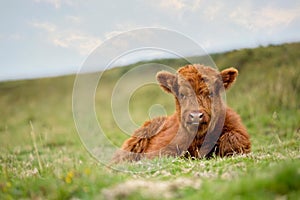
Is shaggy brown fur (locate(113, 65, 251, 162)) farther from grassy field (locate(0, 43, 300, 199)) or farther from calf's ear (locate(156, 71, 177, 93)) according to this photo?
grassy field (locate(0, 43, 300, 199))

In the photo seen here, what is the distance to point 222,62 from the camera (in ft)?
115

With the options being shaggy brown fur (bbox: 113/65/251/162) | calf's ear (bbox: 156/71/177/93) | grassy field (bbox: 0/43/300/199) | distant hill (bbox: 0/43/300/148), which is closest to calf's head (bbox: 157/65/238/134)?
shaggy brown fur (bbox: 113/65/251/162)

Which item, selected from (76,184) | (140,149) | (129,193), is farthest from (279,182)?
(140,149)

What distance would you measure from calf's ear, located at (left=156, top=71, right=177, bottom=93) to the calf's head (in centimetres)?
12

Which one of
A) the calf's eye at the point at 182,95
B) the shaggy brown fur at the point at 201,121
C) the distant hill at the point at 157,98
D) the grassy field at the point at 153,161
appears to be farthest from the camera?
the distant hill at the point at 157,98

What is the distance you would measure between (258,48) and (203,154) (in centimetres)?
2498

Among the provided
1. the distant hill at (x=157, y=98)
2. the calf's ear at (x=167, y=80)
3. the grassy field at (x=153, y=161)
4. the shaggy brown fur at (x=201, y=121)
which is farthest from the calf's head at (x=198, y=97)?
the distant hill at (x=157, y=98)

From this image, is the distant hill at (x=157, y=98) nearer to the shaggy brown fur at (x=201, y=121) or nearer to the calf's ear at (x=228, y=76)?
the calf's ear at (x=228, y=76)

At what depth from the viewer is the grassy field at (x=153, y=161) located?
17.7 ft

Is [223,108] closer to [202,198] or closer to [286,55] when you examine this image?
[202,198]

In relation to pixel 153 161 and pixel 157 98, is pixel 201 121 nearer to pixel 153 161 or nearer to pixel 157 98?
pixel 153 161

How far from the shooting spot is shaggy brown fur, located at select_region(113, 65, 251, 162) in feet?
31.7

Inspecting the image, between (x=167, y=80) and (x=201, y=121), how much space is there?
1.56 m

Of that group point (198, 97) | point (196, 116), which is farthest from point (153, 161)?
point (198, 97)
